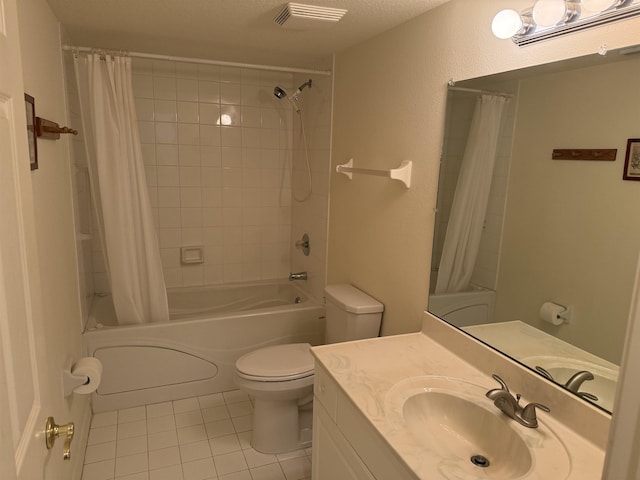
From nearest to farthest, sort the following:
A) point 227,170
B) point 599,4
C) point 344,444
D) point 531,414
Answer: point 599,4 < point 531,414 < point 344,444 < point 227,170

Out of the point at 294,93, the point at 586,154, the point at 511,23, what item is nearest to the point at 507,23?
the point at 511,23

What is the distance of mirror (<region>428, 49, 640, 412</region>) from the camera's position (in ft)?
3.81

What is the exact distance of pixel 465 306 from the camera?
174 cm

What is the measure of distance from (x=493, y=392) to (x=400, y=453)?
1.25 feet

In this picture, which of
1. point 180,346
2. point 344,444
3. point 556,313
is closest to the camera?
point 556,313

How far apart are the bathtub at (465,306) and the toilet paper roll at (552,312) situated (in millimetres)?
220

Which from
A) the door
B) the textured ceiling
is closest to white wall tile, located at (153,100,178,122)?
the textured ceiling

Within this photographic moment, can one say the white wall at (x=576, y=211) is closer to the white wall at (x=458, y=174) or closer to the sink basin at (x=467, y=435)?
the white wall at (x=458, y=174)

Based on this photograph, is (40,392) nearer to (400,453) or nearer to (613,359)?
(400,453)

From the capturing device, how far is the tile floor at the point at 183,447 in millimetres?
2141

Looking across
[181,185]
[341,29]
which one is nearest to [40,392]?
[341,29]

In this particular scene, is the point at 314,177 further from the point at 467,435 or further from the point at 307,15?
the point at 467,435

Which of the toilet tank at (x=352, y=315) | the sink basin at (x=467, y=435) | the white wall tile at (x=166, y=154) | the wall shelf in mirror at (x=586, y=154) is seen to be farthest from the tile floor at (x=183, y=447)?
the wall shelf in mirror at (x=586, y=154)

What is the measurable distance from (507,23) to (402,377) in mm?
1182
